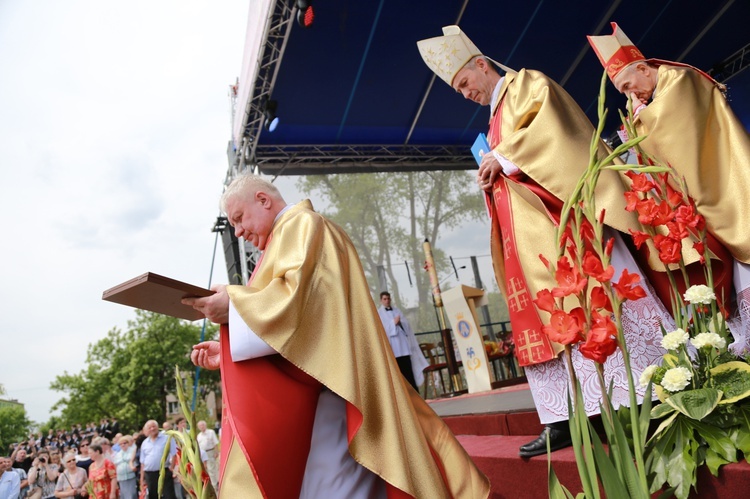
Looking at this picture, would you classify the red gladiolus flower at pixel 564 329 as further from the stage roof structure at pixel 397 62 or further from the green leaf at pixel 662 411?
the stage roof structure at pixel 397 62

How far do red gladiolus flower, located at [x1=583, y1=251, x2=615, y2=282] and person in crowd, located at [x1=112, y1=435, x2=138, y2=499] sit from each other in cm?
863

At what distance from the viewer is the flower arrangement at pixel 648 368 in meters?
1.07

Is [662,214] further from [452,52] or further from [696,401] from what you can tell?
[452,52]

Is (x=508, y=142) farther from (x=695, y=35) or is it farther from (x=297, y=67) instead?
(x=695, y=35)

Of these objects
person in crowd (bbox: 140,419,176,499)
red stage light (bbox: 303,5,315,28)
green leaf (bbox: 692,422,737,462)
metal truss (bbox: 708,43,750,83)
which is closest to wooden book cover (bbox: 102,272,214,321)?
green leaf (bbox: 692,422,737,462)

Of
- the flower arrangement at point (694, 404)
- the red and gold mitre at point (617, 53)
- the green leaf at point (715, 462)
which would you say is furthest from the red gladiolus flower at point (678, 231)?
the red and gold mitre at point (617, 53)

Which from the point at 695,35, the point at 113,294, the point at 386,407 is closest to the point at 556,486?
the point at 386,407

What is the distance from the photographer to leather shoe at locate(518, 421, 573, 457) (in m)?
2.15

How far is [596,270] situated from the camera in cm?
108

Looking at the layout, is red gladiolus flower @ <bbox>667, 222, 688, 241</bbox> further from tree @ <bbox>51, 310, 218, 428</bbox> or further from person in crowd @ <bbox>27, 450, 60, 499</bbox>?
tree @ <bbox>51, 310, 218, 428</bbox>

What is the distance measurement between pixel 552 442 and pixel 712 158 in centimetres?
126

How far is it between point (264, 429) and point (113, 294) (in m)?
0.62

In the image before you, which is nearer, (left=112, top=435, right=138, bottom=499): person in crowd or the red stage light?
→ the red stage light

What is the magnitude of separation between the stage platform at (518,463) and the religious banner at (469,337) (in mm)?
2884
